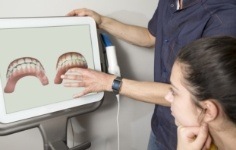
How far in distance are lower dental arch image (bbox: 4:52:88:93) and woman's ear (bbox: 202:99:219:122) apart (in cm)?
46

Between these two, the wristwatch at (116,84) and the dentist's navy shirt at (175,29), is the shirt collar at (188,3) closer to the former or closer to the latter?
the dentist's navy shirt at (175,29)

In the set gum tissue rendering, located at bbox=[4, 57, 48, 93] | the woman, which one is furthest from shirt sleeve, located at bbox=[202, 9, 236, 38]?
gum tissue rendering, located at bbox=[4, 57, 48, 93]

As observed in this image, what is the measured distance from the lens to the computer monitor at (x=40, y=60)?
31.1 inches

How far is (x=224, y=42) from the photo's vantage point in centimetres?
70

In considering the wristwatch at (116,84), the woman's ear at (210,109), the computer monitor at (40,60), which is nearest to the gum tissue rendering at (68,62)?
the computer monitor at (40,60)

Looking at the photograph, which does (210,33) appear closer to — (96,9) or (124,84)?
(124,84)

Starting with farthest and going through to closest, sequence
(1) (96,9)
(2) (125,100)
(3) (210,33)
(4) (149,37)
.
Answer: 1. (2) (125,100)
2. (4) (149,37)
3. (1) (96,9)
4. (3) (210,33)

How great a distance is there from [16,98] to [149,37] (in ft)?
2.35

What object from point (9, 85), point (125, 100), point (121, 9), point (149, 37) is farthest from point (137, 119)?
point (9, 85)

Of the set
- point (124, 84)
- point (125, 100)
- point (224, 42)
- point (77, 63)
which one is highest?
point (224, 42)

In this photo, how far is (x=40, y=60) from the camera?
2.81 feet

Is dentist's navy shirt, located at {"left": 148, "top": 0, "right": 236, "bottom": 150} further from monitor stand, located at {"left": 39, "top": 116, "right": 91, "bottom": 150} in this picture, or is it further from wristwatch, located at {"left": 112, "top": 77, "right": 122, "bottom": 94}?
monitor stand, located at {"left": 39, "top": 116, "right": 91, "bottom": 150}

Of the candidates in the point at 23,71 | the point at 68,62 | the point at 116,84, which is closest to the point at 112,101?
the point at 116,84

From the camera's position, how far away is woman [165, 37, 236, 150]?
67cm
